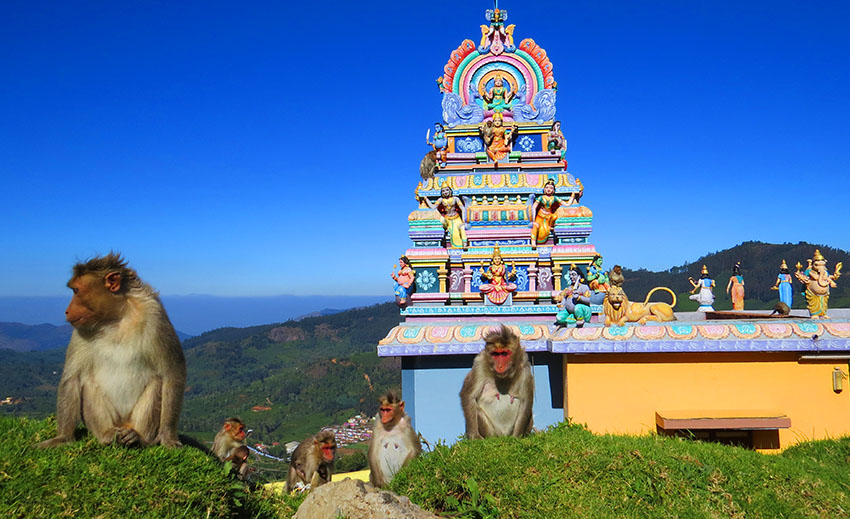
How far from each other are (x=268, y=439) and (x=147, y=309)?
100 ft

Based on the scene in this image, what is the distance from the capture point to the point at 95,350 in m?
3.56

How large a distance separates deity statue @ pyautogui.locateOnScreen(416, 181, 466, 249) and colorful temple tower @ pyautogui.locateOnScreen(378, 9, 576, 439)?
0.02 metres

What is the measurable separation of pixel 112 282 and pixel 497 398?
3599mm

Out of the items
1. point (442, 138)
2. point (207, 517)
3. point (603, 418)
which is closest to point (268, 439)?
point (442, 138)

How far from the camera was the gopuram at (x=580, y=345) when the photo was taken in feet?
23.1

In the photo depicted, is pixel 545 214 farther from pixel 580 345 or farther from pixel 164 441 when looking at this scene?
pixel 164 441

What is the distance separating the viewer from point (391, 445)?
5.80 m

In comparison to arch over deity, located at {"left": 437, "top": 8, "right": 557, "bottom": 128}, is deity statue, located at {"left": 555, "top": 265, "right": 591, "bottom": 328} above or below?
below

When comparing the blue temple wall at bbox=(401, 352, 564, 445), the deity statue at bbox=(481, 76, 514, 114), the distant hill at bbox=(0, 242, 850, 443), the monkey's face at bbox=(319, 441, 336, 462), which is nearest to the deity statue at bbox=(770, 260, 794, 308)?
the blue temple wall at bbox=(401, 352, 564, 445)

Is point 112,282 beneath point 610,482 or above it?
above

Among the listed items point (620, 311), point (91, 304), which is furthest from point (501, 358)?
point (91, 304)

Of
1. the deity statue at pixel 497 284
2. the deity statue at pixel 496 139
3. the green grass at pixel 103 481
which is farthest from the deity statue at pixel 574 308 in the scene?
the deity statue at pixel 496 139

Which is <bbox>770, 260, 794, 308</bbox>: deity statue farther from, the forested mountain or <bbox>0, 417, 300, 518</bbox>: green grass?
the forested mountain

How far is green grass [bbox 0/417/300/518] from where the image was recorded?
3258 millimetres
